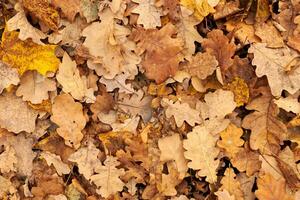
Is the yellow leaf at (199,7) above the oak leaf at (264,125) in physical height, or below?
above

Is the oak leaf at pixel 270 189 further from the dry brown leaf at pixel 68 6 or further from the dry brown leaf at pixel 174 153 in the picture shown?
the dry brown leaf at pixel 68 6

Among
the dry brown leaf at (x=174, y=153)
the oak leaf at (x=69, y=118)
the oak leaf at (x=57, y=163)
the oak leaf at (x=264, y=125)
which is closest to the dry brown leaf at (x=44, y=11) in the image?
the oak leaf at (x=69, y=118)

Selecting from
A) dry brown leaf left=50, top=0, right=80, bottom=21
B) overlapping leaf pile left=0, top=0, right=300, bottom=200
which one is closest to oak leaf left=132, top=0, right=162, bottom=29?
overlapping leaf pile left=0, top=0, right=300, bottom=200

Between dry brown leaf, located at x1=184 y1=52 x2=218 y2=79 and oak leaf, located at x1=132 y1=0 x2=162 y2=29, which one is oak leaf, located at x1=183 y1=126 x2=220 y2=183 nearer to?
dry brown leaf, located at x1=184 y1=52 x2=218 y2=79

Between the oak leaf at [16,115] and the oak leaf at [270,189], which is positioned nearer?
the oak leaf at [270,189]

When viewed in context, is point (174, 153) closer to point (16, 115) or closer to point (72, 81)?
point (72, 81)
